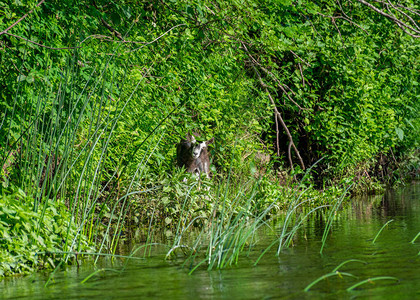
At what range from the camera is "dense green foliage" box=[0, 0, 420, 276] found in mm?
4863

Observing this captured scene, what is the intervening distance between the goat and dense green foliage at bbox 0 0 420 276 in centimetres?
20

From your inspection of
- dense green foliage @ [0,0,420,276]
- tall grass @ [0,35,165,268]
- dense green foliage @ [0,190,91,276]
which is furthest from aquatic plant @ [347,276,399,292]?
dense green foliage @ [0,190,91,276]

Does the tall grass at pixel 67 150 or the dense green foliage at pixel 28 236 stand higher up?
the tall grass at pixel 67 150

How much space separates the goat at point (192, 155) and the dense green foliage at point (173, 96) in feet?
0.66

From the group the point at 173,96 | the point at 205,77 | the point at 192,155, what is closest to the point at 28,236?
the point at 173,96

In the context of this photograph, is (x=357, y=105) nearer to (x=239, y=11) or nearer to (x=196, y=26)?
(x=239, y=11)

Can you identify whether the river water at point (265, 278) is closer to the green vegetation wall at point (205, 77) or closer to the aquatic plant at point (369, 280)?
the aquatic plant at point (369, 280)

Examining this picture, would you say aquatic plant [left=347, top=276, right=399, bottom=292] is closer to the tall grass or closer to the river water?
the river water

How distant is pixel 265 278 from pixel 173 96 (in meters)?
4.33

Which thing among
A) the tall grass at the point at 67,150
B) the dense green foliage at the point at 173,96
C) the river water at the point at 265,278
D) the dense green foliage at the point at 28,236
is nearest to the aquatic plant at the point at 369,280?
the river water at the point at 265,278

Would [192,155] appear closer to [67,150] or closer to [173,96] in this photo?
[173,96]

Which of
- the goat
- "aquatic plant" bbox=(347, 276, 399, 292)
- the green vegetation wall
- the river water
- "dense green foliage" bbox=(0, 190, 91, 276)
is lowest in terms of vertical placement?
the river water

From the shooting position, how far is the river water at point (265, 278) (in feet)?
10.1

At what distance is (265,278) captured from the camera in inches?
137
